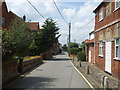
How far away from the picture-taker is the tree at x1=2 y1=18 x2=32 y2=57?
11751mm

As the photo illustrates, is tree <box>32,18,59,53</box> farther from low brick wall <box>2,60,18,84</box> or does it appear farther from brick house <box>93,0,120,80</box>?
low brick wall <box>2,60,18,84</box>

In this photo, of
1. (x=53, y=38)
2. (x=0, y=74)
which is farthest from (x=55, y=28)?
(x=0, y=74)

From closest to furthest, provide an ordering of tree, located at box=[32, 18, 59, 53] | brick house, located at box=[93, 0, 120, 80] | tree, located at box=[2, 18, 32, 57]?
tree, located at box=[2, 18, 32, 57], brick house, located at box=[93, 0, 120, 80], tree, located at box=[32, 18, 59, 53]

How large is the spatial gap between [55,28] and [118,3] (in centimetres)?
3052

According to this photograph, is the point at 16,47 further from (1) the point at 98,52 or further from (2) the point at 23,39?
(1) the point at 98,52

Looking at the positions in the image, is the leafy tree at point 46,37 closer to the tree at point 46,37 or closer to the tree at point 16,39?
the tree at point 46,37

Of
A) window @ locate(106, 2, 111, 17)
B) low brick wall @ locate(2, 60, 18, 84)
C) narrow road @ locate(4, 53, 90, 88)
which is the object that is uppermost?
window @ locate(106, 2, 111, 17)

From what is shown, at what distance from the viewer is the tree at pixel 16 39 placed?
1175 centimetres

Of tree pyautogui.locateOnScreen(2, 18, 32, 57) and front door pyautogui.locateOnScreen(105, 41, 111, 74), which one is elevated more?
tree pyautogui.locateOnScreen(2, 18, 32, 57)

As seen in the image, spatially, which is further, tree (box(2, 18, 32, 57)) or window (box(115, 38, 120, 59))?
window (box(115, 38, 120, 59))

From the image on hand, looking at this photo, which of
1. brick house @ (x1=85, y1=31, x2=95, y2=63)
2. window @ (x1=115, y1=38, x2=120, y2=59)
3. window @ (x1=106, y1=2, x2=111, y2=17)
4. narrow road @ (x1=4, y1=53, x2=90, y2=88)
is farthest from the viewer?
brick house @ (x1=85, y1=31, x2=95, y2=63)

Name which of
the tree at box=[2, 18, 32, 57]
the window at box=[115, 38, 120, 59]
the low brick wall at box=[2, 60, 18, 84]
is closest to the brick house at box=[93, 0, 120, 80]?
the window at box=[115, 38, 120, 59]

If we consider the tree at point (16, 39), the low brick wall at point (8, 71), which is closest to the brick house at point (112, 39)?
the tree at point (16, 39)

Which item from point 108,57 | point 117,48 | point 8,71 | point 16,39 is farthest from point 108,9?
point 8,71
